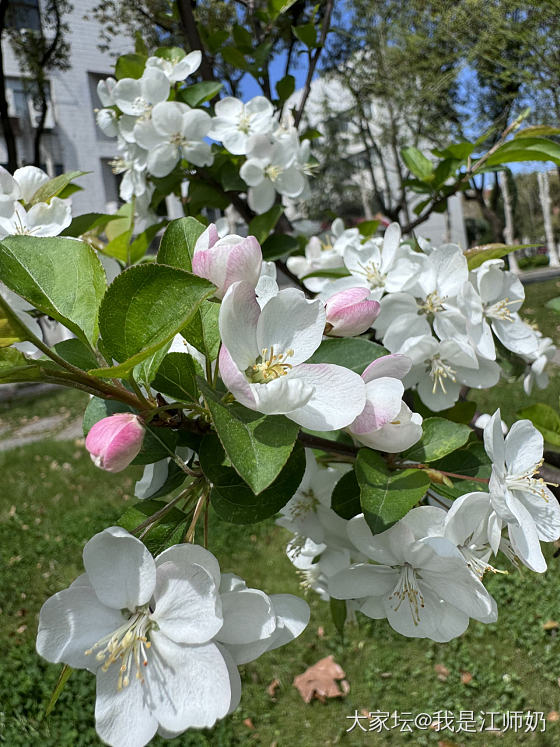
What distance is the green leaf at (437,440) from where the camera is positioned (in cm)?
Answer: 70

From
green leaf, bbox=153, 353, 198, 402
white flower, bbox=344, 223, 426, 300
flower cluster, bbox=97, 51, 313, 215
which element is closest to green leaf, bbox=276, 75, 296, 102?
flower cluster, bbox=97, 51, 313, 215

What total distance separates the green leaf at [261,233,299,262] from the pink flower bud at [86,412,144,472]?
1.06 meters

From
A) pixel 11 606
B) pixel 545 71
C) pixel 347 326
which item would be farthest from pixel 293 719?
pixel 545 71

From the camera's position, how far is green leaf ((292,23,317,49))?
1892 millimetres

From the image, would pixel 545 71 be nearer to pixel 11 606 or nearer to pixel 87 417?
pixel 87 417

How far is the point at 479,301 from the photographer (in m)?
0.92

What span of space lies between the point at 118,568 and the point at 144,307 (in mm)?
234

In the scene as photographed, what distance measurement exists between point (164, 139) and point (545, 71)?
296 cm

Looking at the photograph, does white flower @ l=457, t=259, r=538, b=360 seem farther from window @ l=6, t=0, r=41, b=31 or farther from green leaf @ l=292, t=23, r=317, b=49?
window @ l=6, t=0, r=41, b=31

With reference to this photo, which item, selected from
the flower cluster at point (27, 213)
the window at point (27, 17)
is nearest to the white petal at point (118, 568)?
the flower cluster at point (27, 213)

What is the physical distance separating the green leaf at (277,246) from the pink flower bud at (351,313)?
34.9 inches

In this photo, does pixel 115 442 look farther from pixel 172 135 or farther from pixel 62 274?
pixel 172 135

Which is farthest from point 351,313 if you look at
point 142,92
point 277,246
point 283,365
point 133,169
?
point 133,169

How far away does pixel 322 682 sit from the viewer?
242cm
